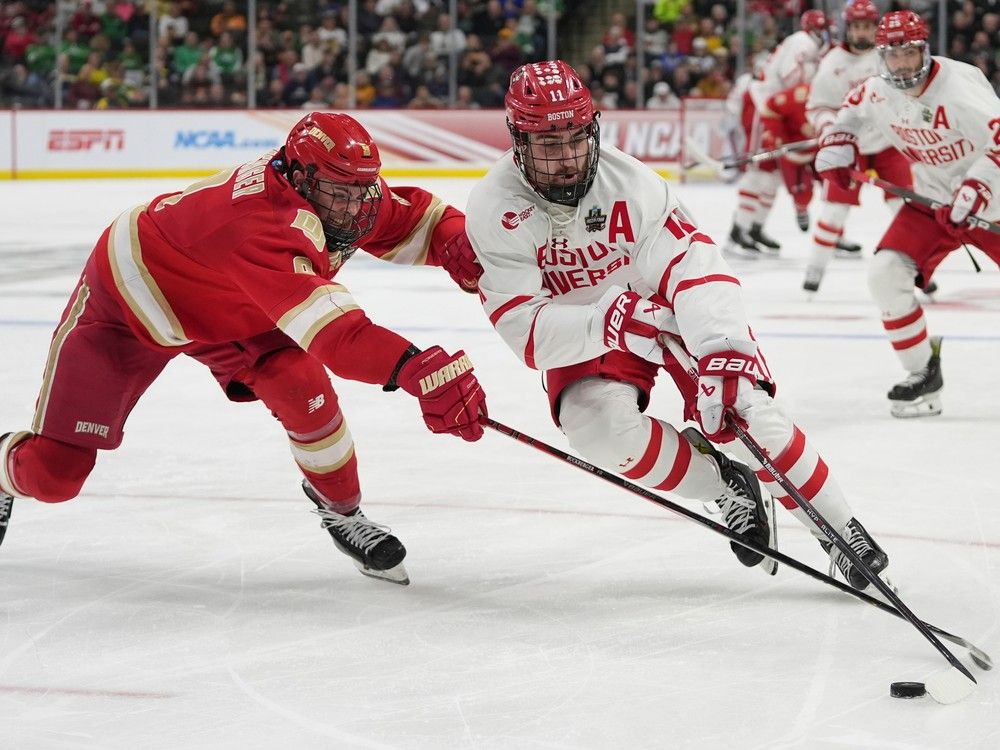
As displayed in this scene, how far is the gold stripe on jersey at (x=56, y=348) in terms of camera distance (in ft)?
9.02

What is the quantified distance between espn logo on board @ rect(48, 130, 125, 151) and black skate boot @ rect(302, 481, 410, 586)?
1074 centimetres

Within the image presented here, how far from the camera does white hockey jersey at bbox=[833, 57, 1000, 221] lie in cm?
424

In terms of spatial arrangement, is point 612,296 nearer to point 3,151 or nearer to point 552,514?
point 552,514

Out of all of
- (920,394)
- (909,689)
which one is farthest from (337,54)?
(909,689)

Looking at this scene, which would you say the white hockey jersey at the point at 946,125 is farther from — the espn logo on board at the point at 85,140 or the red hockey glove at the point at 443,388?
the espn logo on board at the point at 85,140

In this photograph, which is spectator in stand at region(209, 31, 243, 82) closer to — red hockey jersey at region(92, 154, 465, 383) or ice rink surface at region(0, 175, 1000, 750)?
ice rink surface at region(0, 175, 1000, 750)

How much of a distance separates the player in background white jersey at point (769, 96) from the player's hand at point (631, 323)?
566cm

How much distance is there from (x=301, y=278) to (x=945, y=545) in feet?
4.64

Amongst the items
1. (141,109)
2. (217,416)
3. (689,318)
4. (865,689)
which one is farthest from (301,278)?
(141,109)

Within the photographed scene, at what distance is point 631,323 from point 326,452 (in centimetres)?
66

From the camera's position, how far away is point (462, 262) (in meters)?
2.84

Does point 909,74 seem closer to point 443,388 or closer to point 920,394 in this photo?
point 920,394

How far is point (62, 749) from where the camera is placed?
194 centimetres

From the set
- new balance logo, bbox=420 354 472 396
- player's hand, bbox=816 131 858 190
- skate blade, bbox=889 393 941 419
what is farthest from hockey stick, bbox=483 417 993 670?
player's hand, bbox=816 131 858 190
